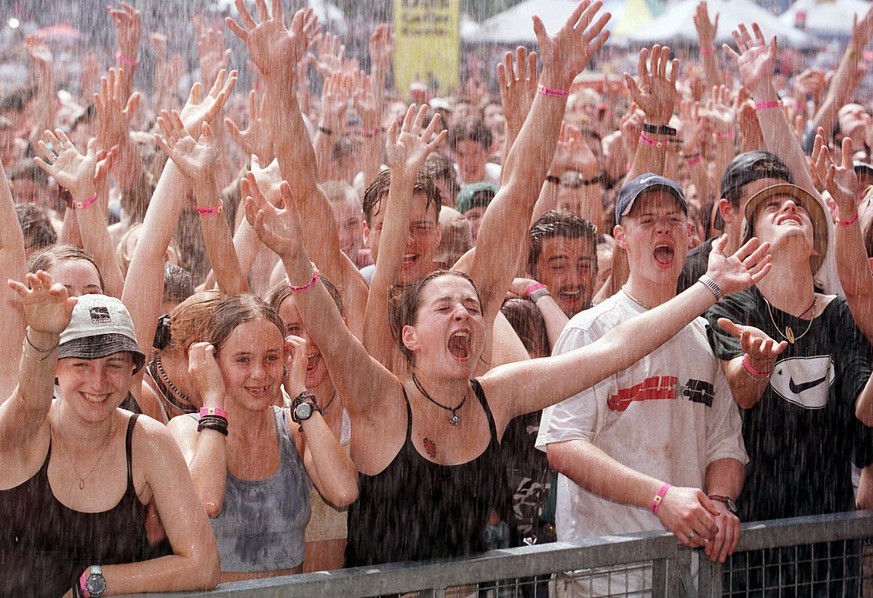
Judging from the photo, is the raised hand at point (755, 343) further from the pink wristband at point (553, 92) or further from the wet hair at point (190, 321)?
the wet hair at point (190, 321)

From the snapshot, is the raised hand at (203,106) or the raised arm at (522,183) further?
the raised hand at (203,106)

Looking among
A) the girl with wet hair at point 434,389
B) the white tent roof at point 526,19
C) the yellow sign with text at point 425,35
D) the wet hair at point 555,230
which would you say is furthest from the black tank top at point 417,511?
the white tent roof at point 526,19

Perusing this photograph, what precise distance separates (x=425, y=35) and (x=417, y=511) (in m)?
9.79

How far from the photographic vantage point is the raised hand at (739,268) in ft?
11.4

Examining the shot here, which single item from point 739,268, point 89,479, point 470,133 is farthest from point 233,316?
point 470,133

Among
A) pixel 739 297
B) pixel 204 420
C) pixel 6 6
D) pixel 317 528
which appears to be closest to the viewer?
pixel 204 420

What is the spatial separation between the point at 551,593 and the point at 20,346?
1.68 meters

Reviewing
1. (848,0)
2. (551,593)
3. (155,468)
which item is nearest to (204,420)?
(155,468)

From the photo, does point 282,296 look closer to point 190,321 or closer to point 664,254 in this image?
point 190,321

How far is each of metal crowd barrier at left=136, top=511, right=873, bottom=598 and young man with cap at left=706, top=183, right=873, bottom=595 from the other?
0.91ft

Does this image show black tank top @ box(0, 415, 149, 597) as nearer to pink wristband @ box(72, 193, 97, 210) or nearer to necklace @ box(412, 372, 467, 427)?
necklace @ box(412, 372, 467, 427)

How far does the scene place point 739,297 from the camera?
3.92 metres

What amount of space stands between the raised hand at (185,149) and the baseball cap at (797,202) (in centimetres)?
185

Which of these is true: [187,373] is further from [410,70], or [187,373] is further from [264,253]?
[410,70]
